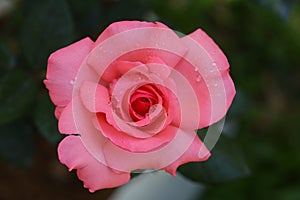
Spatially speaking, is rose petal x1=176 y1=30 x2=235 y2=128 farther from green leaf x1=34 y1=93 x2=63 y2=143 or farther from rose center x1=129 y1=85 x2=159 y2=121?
green leaf x1=34 y1=93 x2=63 y2=143

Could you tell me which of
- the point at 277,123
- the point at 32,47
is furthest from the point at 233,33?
the point at 32,47

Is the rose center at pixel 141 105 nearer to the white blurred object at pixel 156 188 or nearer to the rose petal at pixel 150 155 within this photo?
the rose petal at pixel 150 155

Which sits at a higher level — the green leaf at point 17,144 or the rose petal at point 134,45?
the rose petal at point 134,45

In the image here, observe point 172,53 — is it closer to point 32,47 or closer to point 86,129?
point 86,129

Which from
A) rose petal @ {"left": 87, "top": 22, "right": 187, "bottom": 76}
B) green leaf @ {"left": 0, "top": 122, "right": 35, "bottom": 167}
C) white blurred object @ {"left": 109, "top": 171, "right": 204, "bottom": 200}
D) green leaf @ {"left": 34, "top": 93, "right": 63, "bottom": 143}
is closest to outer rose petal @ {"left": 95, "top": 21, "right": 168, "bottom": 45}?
rose petal @ {"left": 87, "top": 22, "right": 187, "bottom": 76}

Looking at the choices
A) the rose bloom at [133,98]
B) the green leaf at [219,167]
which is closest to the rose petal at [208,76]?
the rose bloom at [133,98]

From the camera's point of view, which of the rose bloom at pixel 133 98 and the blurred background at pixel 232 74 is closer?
the rose bloom at pixel 133 98
